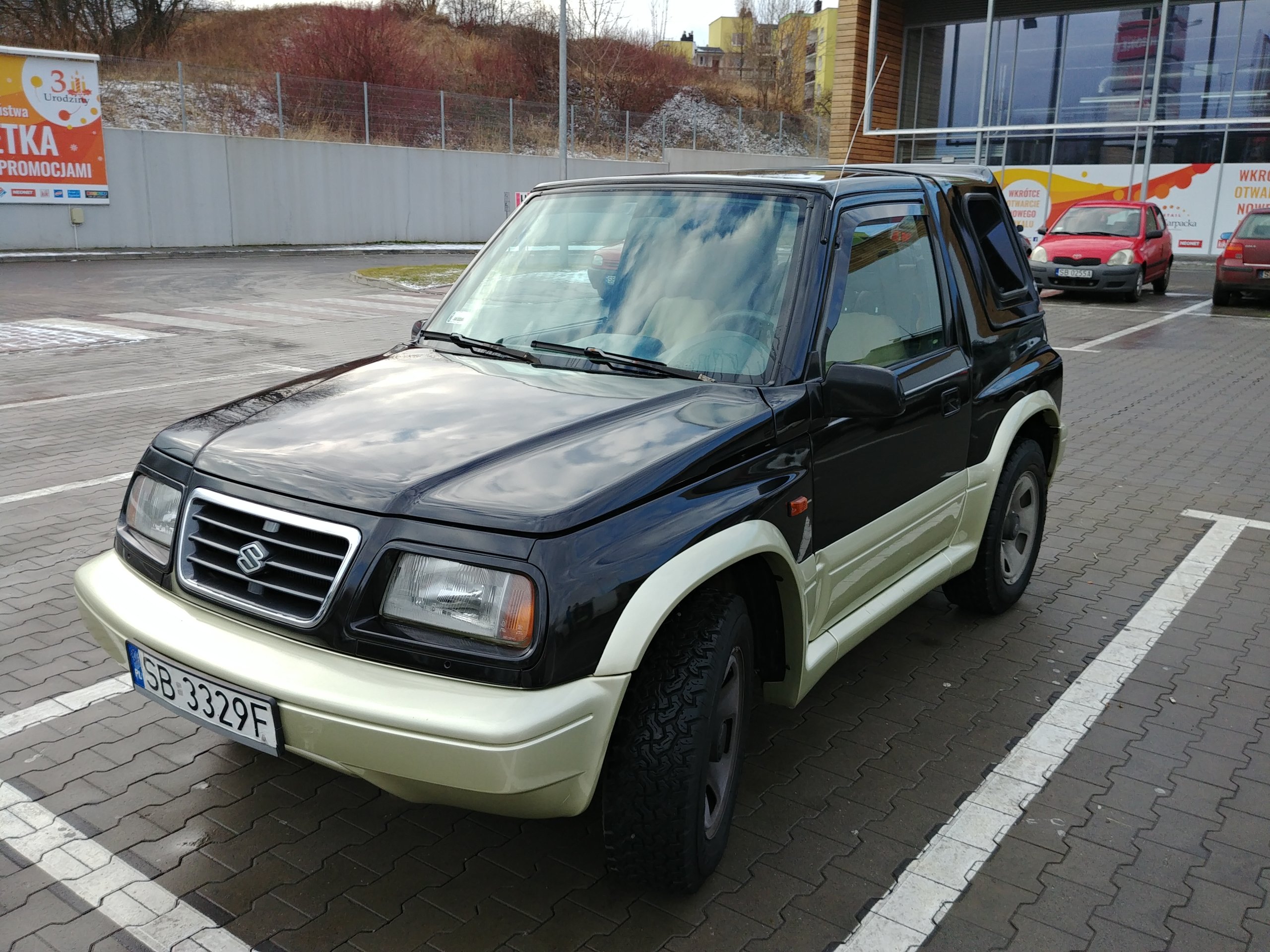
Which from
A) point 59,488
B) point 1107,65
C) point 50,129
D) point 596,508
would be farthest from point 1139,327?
point 50,129

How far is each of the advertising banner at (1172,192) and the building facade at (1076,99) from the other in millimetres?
33

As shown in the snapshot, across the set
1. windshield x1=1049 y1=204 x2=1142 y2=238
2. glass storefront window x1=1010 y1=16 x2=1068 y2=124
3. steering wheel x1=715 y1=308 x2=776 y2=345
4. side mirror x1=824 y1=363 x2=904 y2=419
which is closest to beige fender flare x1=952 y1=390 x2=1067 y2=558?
side mirror x1=824 y1=363 x2=904 y2=419

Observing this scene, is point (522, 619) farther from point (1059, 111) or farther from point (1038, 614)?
→ point (1059, 111)

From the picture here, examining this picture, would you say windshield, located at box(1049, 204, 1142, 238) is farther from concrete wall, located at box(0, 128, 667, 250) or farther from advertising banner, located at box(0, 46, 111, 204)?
advertising banner, located at box(0, 46, 111, 204)

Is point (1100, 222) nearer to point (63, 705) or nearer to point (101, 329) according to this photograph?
point (101, 329)

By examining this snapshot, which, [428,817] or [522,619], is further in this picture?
[428,817]

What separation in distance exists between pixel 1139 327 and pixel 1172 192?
44.9ft

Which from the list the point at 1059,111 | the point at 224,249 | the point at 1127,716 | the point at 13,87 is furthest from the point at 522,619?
the point at 1059,111

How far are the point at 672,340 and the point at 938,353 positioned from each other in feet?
3.99

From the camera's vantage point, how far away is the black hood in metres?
2.56

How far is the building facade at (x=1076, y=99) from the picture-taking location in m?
26.6

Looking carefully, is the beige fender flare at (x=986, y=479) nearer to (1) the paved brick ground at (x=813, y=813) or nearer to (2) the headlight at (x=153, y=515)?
(1) the paved brick ground at (x=813, y=813)

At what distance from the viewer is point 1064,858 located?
319 cm

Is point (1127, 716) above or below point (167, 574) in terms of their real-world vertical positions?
below
